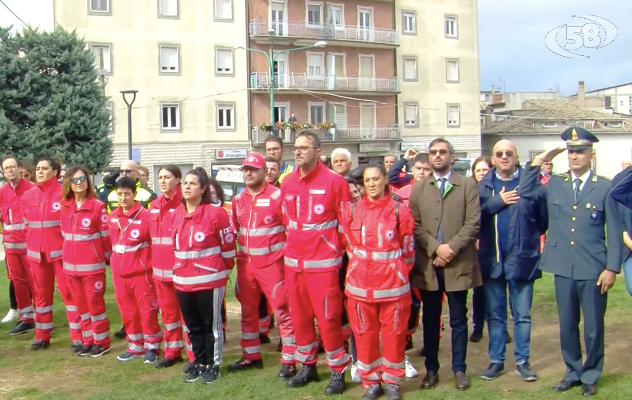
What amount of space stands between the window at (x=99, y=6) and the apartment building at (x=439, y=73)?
17.4 meters

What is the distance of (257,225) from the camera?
20.2ft

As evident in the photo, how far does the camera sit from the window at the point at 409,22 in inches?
1660

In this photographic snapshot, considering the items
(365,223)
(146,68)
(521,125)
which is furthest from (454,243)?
(521,125)

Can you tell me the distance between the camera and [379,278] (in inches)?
211

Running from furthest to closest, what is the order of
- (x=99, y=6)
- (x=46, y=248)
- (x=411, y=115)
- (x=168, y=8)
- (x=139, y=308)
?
(x=411, y=115)
(x=168, y=8)
(x=99, y=6)
(x=46, y=248)
(x=139, y=308)

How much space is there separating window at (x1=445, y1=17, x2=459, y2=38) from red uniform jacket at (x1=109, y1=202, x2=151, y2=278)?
39560 mm

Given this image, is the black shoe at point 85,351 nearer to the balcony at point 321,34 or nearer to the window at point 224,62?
the window at point 224,62

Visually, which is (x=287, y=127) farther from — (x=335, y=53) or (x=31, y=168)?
(x=31, y=168)

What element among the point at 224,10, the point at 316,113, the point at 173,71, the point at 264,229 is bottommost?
the point at 264,229

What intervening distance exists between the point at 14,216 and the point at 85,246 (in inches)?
67.9

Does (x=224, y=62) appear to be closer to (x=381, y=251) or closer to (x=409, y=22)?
(x=409, y=22)

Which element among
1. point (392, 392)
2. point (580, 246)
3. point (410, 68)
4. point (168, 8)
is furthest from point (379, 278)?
point (410, 68)

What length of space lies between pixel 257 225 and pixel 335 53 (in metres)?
35.0

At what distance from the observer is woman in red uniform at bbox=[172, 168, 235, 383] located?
603 centimetres
